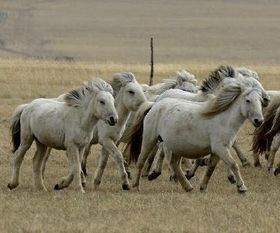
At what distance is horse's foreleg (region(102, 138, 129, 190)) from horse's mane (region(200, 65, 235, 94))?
1.54 m

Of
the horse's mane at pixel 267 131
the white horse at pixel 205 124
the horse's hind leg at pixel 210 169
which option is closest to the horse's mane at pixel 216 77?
the white horse at pixel 205 124

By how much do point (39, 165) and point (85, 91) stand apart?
123 cm

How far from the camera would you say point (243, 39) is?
74.4 metres

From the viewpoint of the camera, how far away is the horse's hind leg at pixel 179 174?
1223 cm

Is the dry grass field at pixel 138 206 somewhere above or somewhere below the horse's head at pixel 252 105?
below

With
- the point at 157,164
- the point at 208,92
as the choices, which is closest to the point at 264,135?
the point at 157,164

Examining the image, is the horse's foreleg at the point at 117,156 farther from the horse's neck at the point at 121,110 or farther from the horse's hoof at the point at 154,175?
the horse's hoof at the point at 154,175

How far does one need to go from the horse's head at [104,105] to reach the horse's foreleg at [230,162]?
1341 millimetres

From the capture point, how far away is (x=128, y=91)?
13195 millimetres

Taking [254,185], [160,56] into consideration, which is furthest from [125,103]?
[160,56]

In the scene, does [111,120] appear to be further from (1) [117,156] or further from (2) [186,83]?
(2) [186,83]

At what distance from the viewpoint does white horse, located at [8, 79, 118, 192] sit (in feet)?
39.0

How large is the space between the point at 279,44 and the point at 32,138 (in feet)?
196

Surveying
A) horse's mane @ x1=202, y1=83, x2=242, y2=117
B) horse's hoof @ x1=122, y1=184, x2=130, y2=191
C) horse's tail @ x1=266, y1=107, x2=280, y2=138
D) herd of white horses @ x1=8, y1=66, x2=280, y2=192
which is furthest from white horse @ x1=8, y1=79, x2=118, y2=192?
horse's tail @ x1=266, y1=107, x2=280, y2=138
